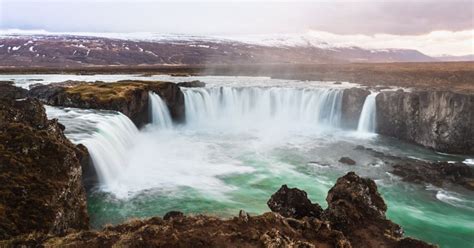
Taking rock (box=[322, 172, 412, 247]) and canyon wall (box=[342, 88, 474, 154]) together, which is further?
canyon wall (box=[342, 88, 474, 154])

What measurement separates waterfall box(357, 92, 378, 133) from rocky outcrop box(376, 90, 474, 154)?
69cm

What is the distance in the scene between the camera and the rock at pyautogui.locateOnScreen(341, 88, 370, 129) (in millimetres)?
44469

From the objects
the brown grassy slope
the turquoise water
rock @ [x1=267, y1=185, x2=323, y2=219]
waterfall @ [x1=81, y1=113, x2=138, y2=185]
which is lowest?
the turquoise water

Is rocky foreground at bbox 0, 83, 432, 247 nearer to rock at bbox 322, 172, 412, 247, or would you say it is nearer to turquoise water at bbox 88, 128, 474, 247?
rock at bbox 322, 172, 412, 247

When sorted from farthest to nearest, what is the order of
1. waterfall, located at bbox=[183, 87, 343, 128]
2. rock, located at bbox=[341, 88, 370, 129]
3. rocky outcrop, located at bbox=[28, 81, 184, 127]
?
waterfall, located at bbox=[183, 87, 343, 128] < rock, located at bbox=[341, 88, 370, 129] < rocky outcrop, located at bbox=[28, 81, 184, 127]

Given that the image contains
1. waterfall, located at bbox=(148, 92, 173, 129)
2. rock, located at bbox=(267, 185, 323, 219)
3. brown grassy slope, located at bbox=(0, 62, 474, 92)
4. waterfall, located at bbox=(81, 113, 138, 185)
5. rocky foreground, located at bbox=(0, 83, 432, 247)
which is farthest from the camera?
brown grassy slope, located at bbox=(0, 62, 474, 92)

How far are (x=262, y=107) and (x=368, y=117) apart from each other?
1472cm

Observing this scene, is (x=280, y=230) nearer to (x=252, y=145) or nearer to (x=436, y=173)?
(x=436, y=173)

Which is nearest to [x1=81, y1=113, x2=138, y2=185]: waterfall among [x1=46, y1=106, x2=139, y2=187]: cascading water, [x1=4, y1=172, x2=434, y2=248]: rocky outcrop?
[x1=46, y1=106, x2=139, y2=187]: cascading water

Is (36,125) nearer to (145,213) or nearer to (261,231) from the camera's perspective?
(145,213)

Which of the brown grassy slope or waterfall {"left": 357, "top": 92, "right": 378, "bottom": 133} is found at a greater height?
the brown grassy slope

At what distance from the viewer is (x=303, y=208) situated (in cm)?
1357

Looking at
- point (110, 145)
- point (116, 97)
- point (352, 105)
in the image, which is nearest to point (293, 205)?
point (110, 145)

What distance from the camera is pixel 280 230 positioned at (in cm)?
1037
